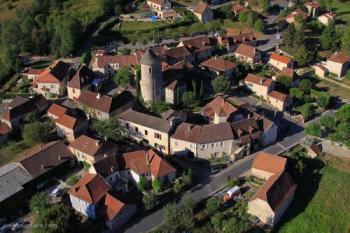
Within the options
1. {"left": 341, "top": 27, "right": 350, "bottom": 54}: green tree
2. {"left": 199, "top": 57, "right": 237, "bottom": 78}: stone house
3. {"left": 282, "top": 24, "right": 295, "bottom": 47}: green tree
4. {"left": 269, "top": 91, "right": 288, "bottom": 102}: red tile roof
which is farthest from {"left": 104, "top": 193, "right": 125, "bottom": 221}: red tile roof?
{"left": 341, "top": 27, "right": 350, "bottom": 54}: green tree

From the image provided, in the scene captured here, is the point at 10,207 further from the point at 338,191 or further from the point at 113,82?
the point at 338,191

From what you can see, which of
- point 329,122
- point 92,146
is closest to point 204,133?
point 92,146

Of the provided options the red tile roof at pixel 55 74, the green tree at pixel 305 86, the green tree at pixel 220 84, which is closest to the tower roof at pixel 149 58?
the green tree at pixel 220 84

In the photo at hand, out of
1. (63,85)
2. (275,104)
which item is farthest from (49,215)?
(275,104)

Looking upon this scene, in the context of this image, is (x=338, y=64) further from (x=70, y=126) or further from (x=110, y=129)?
(x=70, y=126)

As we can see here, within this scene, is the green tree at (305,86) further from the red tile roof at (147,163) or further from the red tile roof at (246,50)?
the red tile roof at (147,163)

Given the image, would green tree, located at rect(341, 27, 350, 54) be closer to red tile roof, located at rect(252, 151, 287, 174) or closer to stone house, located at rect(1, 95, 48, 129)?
red tile roof, located at rect(252, 151, 287, 174)
